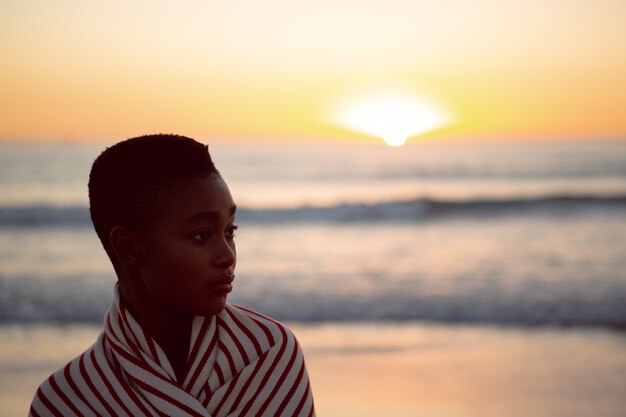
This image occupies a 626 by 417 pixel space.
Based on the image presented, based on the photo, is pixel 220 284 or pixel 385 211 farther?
pixel 385 211

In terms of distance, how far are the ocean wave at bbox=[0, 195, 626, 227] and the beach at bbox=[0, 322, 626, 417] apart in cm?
1033

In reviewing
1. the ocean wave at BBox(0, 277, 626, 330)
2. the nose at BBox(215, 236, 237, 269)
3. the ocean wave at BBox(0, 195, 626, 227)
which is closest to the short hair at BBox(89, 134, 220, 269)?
the nose at BBox(215, 236, 237, 269)

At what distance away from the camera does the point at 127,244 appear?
4.92ft

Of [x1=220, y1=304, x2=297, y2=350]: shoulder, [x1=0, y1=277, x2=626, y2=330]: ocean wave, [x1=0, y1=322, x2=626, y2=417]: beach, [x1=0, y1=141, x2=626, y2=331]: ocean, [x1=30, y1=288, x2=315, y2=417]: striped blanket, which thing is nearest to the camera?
[x1=30, y1=288, x2=315, y2=417]: striped blanket

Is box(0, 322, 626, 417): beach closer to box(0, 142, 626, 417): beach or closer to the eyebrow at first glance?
box(0, 142, 626, 417): beach

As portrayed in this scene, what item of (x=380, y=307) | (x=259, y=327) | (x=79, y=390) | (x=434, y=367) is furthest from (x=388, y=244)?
(x=79, y=390)

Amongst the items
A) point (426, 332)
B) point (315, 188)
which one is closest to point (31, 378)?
point (426, 332)

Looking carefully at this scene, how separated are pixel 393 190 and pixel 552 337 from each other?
58.7 ft

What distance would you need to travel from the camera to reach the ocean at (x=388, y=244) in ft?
29.7

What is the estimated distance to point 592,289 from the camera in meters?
9.75

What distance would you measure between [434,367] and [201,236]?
5.37 metres

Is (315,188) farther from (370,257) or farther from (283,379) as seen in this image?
(283,379)

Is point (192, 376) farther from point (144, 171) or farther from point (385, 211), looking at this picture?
point (385, 211)

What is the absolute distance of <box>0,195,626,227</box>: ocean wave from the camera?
1834 cm
